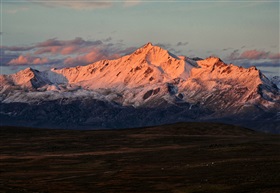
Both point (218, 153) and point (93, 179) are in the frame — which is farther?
point (218, 153)

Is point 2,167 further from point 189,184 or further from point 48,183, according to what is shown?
point 189,184

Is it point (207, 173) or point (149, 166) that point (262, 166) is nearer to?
point (207, 173)

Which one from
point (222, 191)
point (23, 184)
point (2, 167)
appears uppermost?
point (222, 191)

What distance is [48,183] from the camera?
13175cm

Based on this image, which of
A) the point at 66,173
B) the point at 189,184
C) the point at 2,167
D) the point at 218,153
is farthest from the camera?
the point at 218,153

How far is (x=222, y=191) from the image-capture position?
105688 millimetres

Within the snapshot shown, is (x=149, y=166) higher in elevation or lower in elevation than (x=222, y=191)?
lower

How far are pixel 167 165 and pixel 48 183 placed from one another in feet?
141

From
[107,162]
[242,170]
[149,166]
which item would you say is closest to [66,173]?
[149,166]

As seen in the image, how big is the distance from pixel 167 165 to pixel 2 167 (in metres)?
49.1

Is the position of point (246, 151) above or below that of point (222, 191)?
below

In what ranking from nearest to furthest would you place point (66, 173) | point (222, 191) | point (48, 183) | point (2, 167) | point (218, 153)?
point (222, 191), point (48, 183), point (66, 173), point (2, 167), point (218, 153)

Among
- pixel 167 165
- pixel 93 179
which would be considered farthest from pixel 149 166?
pixel 93 179

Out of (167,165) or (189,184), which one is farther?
(167,165)
